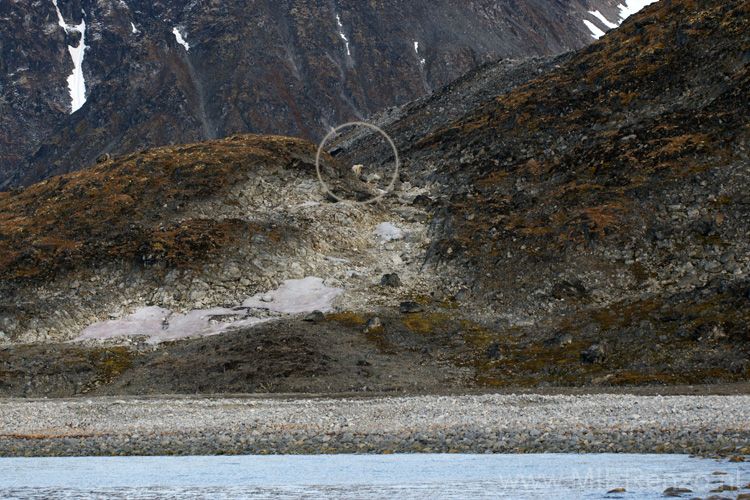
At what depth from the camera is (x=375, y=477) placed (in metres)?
20.2

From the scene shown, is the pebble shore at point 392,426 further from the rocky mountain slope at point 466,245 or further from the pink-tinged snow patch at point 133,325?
the pink-tinged snow patch at point 133,325

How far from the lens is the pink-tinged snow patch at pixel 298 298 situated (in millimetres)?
63438

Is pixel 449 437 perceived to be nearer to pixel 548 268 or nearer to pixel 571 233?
pixel 548 268

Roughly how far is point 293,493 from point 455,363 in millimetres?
34653

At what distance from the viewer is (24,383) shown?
165 feet

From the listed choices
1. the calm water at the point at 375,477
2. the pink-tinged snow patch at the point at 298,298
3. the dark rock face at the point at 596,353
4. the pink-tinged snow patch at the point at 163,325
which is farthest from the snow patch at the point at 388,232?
the calm water at the point at 375,477

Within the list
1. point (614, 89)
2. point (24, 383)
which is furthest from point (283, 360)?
point (614, 89)

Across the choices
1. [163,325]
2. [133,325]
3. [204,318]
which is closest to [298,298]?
[204,318]

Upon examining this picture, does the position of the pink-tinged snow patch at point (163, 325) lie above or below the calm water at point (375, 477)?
above

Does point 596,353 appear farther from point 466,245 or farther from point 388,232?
point 388,232

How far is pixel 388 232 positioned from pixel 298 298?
18.5 meters

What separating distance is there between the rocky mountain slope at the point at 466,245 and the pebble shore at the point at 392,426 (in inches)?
344

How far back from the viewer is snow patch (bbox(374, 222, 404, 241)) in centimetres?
7811

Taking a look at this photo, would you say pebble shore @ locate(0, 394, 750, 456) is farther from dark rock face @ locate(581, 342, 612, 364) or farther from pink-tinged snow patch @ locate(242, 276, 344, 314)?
pink-tinged snow patch @ locate(242, 276, 344, 314)
